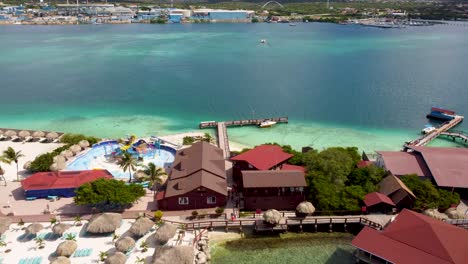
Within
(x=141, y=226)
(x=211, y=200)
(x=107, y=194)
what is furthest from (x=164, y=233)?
(x=107, y=194)

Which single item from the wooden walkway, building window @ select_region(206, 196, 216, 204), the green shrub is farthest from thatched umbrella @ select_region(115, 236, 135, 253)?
building window @ select_region(206, 196, 216, 204)

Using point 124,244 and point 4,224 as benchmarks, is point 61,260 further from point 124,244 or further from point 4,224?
point 4,224

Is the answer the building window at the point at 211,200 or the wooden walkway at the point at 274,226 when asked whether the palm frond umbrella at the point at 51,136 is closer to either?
the wooden walkway at the point at 274,226

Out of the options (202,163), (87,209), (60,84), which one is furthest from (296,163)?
(60,84)

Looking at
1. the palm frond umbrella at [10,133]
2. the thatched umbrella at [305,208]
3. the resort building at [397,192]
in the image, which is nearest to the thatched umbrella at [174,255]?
the thatched umbrella at [305,208]

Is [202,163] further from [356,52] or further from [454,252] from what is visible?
[356,52]

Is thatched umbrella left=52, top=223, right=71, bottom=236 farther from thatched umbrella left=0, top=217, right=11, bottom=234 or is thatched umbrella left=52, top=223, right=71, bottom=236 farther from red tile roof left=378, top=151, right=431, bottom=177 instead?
red tile roof left=378, top=151, right=431, bottom=177
